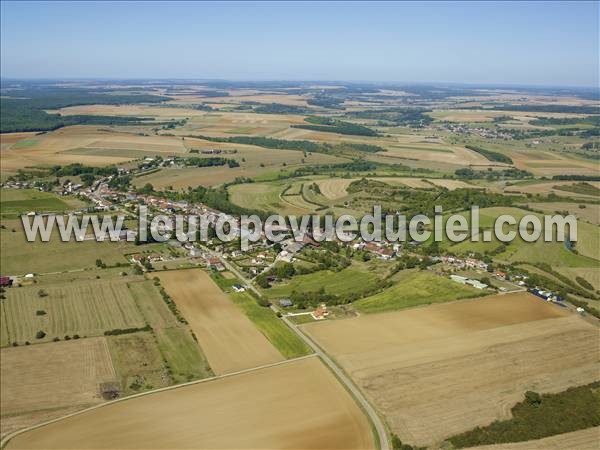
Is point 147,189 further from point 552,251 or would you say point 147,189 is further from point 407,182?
point 552,251

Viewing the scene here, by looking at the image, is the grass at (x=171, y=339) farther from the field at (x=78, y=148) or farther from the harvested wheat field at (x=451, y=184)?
the field at (x=78, y=148)

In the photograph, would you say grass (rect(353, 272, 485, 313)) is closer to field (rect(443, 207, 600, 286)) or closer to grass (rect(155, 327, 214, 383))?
field (rect(443, 207, 600, 286))

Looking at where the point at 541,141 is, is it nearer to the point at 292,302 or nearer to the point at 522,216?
the point at 522,216

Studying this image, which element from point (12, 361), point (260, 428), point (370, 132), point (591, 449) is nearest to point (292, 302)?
point (260, 428)

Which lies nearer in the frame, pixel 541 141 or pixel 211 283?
pixel 211 283

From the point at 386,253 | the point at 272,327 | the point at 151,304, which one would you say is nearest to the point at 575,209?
the point at 386,253

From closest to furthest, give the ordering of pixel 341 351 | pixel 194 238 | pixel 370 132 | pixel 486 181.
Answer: pixel 341 351, pixel 194 238, pixel 486 181, pixel 370 132
